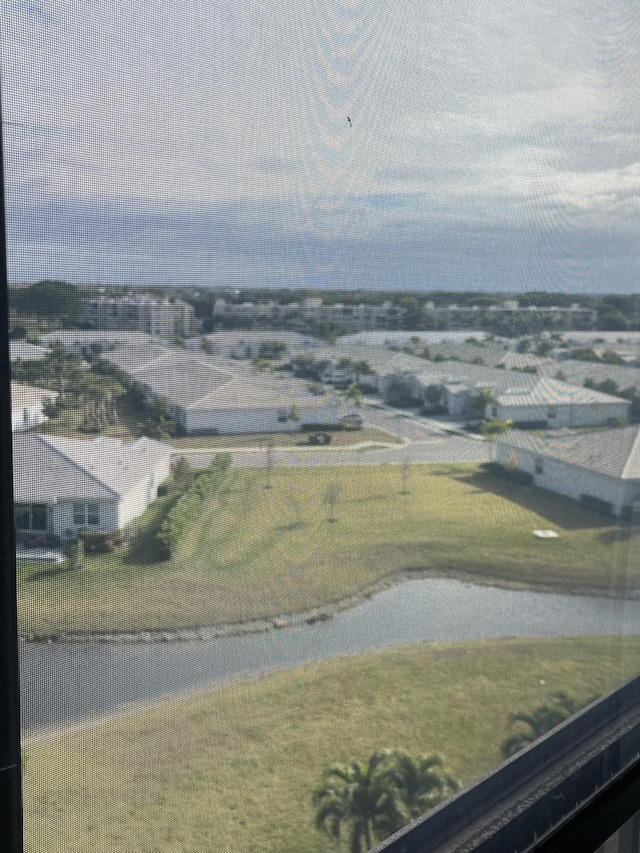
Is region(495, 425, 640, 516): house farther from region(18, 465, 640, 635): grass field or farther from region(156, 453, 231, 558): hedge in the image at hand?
region(156, 453, 231, 558): hedge

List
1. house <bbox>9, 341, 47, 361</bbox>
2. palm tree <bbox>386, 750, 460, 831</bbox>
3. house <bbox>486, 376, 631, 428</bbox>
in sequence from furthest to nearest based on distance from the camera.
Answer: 1. house <bbox>486, 376, 631, 428</bbox>
2. palm tree <bbox>386, 750, 460, 831</bbox>
3. house <bbox>9, 341, 47, 361</bbox>

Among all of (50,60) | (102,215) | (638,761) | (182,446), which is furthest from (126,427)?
(638,761)

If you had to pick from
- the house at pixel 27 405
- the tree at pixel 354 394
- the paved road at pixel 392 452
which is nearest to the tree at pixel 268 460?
the paved road at pixel 392 452

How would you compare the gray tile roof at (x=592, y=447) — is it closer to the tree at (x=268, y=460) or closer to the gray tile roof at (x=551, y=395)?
the gray tile roof at (x=551, y=395)

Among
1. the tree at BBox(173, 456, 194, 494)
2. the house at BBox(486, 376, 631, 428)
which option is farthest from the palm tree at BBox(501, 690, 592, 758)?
the tree at BBox(173, 456, 194, 494)

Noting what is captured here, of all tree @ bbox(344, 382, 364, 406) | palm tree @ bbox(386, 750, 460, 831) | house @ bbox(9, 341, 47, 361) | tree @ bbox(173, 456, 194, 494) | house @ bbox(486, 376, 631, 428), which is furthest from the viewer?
house @ bbox(486, 376, 631, 428)

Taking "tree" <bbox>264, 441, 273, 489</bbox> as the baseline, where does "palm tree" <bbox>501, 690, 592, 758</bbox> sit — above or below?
below

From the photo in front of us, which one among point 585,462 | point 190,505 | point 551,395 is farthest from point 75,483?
point 585,462

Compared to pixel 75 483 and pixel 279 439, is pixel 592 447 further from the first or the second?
pixel 75 483
